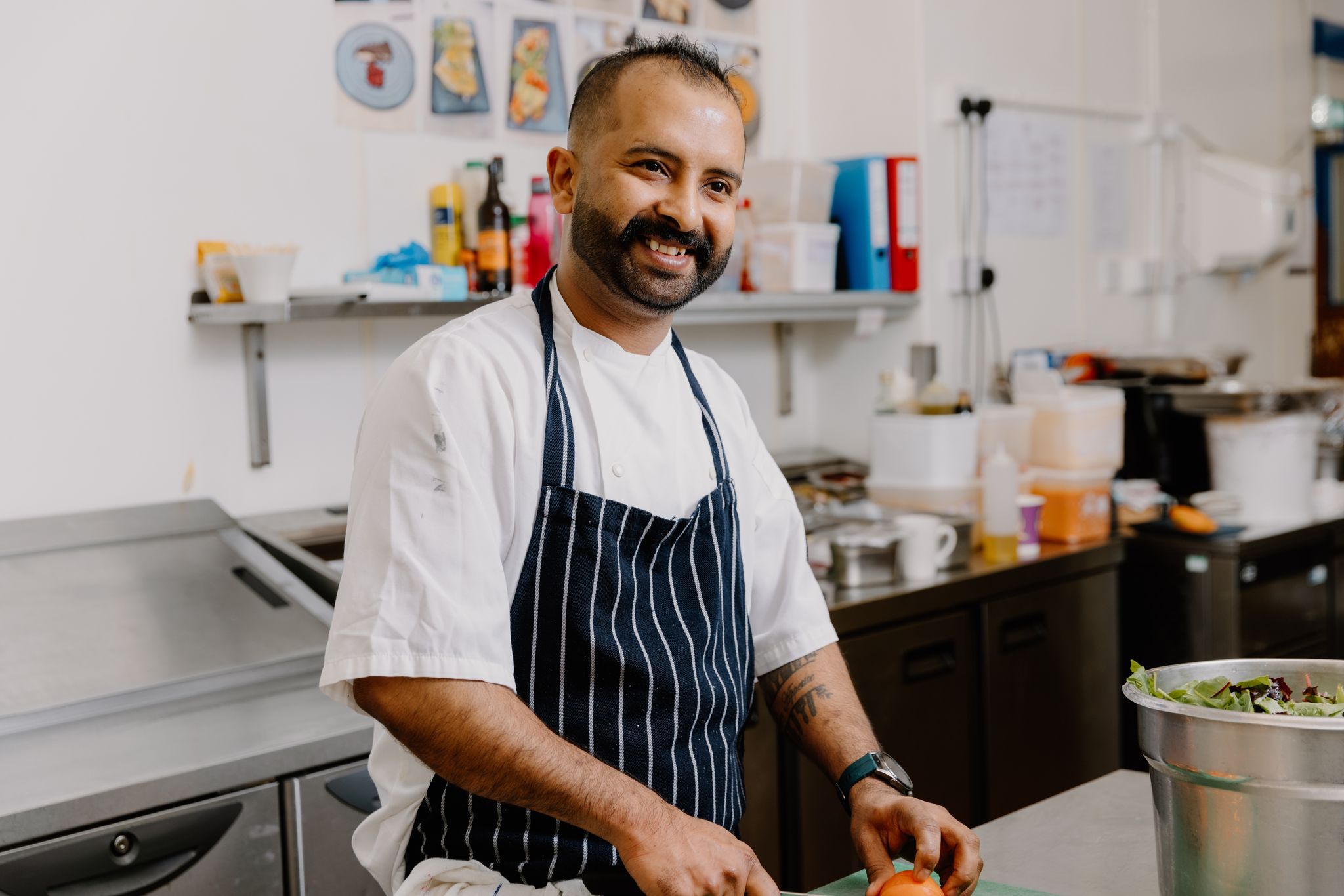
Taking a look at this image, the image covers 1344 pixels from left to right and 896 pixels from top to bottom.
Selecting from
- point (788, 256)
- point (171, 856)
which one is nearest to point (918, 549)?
point (788, 256)

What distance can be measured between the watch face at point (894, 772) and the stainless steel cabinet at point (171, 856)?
894 mm

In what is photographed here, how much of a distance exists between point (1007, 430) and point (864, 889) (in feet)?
6.92

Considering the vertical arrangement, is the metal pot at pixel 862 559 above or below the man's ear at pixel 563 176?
below

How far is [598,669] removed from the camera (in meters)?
1.42

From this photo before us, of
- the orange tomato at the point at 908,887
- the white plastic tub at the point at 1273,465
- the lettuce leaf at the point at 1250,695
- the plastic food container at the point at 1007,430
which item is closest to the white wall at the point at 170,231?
the plastic food container at the point at 1007,430

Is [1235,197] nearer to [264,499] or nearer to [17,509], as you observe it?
[264,499]

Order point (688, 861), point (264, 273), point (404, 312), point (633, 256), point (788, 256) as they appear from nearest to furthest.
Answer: point (688, 861) → point (633, 256) → point (264, 273) → point (404, 312) → point (788, 256)

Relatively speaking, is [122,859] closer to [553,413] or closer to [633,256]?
[553,413]

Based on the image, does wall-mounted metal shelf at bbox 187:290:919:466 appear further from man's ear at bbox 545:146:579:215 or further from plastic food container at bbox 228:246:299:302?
man's ear at bbox 545:146:579:215

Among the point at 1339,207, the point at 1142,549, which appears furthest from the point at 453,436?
the point at 1339,207

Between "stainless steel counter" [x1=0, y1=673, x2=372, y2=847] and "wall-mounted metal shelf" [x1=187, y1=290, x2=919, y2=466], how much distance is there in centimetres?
71

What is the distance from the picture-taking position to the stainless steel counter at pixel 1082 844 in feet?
4.56

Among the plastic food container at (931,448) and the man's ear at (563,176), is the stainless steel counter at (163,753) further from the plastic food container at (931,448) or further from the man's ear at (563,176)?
the plastic food container at (931,448)

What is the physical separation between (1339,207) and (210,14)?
16.5 ft
